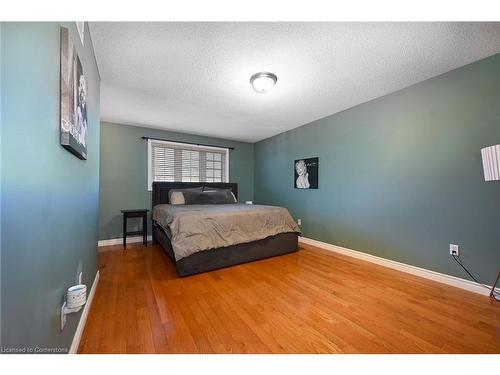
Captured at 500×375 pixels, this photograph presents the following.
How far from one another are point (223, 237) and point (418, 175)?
2443mm

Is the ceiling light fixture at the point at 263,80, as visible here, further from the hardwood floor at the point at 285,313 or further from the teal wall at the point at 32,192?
the hardwood floor at the point at 285,313

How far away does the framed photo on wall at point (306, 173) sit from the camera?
3.63 metres

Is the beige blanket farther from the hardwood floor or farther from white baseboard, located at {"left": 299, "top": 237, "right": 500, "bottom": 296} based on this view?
white baseboard, located at {"left": 299, "top": 237, "right": 500, "bottom": 296}

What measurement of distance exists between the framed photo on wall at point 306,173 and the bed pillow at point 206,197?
4.73 ft

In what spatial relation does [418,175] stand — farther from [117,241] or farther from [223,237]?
[117,241]

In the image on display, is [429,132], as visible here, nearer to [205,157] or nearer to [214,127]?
[214,127]

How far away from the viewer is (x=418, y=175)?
236 cm

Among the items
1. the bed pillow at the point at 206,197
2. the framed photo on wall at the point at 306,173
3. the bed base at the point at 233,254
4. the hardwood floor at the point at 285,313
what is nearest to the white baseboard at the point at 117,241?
the bed pillow at the point at 206,197

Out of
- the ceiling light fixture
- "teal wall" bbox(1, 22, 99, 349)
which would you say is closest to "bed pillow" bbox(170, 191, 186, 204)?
the ceiling light fixture

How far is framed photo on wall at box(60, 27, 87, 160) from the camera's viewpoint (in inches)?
38.5

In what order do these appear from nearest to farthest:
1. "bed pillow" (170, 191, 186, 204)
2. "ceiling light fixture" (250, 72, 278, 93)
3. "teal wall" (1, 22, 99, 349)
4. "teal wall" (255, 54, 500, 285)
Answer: "teal wall" (1, 22, 99, 349) < "teal wall" (255, 54, 500, 285) < "ceiling light fixture" (250, 72, 278, 93) < "bed pillow" (170, 191, 186, 204)

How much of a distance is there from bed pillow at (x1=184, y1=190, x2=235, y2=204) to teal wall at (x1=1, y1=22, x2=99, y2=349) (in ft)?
8.76

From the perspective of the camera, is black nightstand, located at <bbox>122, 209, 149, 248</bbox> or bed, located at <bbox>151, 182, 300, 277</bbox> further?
black nightstand, located at <bbox>122, 209, 149, 248</bbox>
